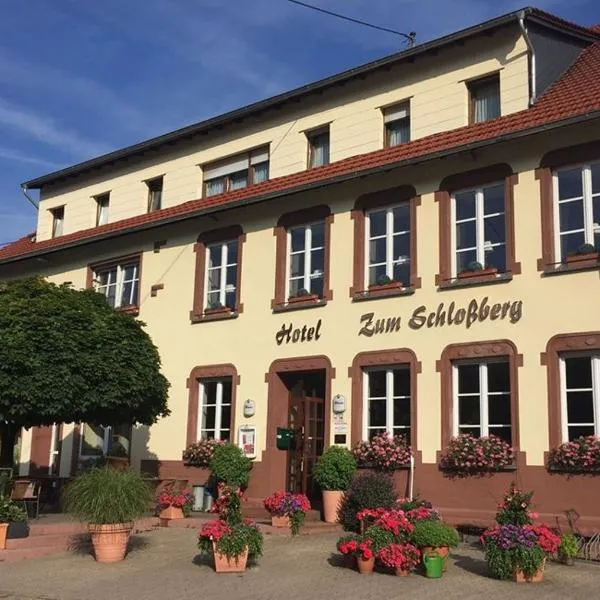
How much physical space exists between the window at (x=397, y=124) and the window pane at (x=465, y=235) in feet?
9.67

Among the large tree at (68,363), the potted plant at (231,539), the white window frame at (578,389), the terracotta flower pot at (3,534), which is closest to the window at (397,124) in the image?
the white window frame at (578,389)

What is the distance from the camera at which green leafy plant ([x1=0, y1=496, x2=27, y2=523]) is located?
1197 cm

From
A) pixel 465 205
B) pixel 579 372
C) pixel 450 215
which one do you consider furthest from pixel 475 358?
pixel 465 205

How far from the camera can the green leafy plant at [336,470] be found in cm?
1446

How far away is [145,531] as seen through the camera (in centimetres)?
1423

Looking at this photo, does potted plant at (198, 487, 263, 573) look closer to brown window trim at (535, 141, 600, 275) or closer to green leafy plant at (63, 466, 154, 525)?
green leafy plant at (63, 466, 154, 525)

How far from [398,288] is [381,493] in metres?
3.75

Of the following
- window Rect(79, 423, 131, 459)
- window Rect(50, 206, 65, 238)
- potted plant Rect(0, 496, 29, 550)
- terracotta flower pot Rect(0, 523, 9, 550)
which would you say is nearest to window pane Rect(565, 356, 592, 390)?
potted plant Rect(0, 496, 29, 550)

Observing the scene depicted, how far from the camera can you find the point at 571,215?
1328cm

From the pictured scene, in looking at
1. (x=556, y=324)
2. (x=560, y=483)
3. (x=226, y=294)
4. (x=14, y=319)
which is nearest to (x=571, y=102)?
(x=556, y=324)

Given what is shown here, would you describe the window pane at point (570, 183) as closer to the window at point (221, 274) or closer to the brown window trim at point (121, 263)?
the window at point (221, 274)

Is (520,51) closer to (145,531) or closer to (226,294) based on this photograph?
(226,294)

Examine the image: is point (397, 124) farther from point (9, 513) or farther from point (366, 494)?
point (9, 513)

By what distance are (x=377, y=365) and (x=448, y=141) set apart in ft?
14.0
